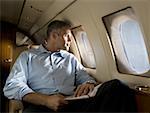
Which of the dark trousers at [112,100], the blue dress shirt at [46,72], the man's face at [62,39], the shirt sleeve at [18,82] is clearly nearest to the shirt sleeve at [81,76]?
the blue dress shirt at [46,72]

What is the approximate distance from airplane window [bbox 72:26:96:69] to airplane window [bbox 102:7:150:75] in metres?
0.79

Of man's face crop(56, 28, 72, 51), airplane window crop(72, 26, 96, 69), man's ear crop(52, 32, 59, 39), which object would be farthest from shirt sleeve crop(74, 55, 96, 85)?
airplane window crop(72, 26, 96, 69)

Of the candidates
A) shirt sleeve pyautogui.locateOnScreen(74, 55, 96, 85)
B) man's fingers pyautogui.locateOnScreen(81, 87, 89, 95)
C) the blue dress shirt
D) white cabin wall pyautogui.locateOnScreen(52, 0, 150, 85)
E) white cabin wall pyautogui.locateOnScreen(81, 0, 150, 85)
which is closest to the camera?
white cabin wall pyautogui.locateOnScreen(81, 0, 150, 85)

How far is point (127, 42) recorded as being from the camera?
2.57m

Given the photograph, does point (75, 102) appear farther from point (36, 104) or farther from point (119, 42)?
point (119, 42)

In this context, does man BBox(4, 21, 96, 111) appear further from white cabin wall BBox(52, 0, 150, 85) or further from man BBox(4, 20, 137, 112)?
white cabin wall BBox(52, 0, 150, 85)

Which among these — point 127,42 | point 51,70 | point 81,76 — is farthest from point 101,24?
point 51,70

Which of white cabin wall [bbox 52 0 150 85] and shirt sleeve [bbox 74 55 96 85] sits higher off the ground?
white cabin wall [bbox 52 0 150 85]

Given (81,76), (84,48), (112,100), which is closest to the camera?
(112,100)

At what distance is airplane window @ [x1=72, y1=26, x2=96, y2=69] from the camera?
3.48m

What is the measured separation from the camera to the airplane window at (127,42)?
89.5 inches

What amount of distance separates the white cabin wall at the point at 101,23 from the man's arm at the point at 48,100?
689 millimetres

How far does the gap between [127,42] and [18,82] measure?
112 centimetres

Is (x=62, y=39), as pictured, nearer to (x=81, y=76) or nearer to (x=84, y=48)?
(x=81, y=76)
